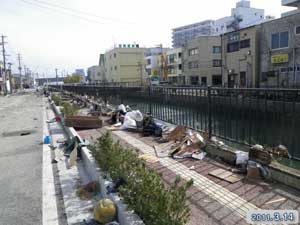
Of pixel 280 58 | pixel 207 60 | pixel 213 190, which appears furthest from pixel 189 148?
pixel 207 60

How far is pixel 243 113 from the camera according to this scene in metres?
5.41

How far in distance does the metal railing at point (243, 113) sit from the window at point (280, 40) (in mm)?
23915

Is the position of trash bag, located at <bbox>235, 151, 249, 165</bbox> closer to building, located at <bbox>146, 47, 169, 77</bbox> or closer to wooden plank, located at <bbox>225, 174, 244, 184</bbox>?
wooden plank, located at <bbox>225, 174, 244, 184</bbox>

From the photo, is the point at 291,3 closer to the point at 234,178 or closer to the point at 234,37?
the point at 234,37

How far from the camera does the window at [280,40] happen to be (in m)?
26.2

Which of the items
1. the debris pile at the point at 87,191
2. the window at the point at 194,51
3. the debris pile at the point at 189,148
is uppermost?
the window at the point at 194,51

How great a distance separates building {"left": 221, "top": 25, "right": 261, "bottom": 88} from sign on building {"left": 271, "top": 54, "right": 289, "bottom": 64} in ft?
10.6

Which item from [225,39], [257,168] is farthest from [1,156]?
[225,39]

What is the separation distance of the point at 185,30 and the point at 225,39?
243 ft

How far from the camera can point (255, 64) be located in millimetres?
31031

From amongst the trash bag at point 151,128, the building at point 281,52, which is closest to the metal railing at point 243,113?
the trash bag at point 151,128

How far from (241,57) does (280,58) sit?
6.78 meters

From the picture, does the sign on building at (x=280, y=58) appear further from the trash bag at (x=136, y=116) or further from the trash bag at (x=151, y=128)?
the trash bag at (x=151, y=128)

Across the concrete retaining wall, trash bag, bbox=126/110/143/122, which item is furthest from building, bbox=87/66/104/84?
the concrete retaining wall
